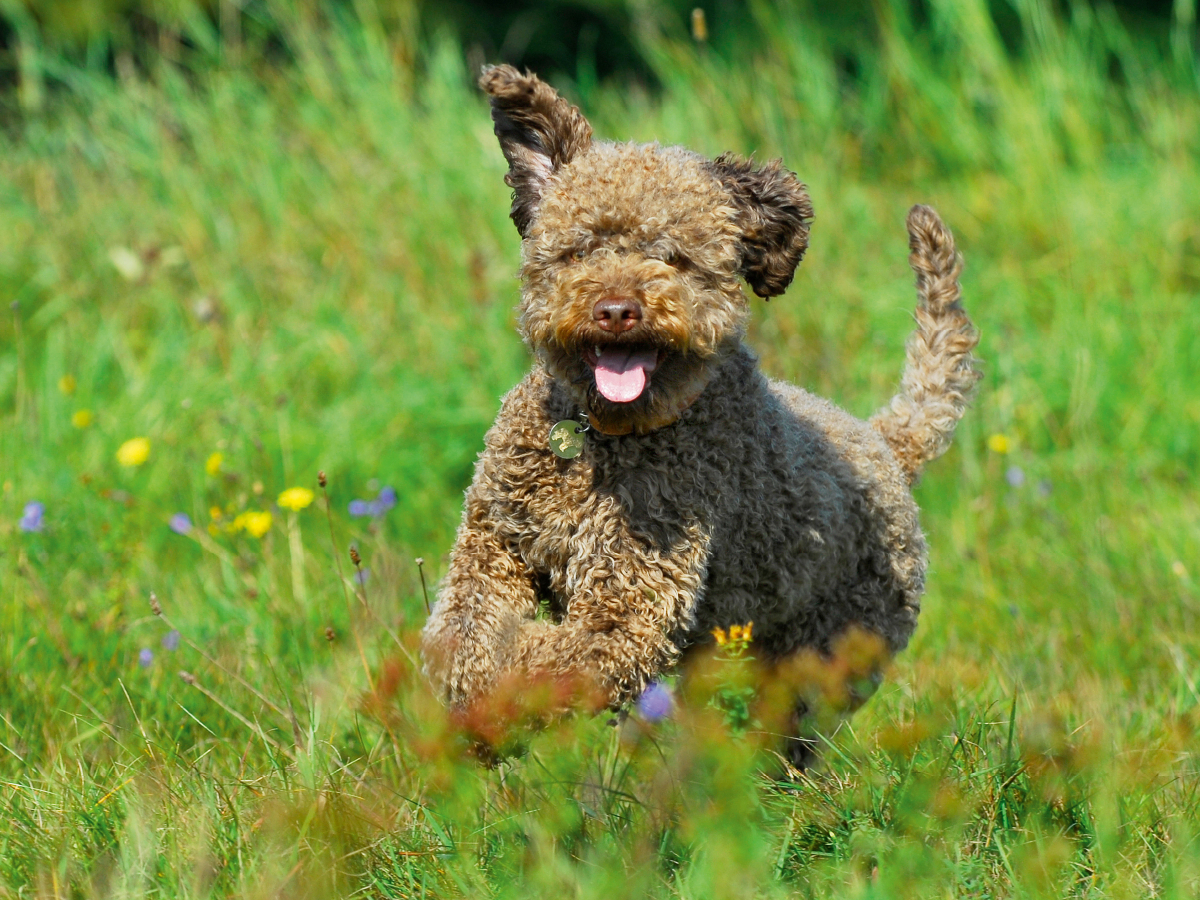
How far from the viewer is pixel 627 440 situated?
322 centimetres

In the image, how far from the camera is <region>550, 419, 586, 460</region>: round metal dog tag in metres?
3.18

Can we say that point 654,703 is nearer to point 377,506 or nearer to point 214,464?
point 377,506

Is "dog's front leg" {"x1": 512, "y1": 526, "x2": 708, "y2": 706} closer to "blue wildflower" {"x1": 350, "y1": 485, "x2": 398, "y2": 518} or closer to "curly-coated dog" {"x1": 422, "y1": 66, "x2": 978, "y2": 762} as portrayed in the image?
"curly-coated dog" {"x1": 422, "y1": 66, "x2": 978, "y2": 762}

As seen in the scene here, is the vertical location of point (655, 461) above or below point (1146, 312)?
above

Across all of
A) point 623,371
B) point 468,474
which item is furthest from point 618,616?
point 468,474

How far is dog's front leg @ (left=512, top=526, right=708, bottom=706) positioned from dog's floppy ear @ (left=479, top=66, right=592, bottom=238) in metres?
0.83

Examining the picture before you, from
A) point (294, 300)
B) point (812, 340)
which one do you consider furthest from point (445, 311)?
point (812, 340)

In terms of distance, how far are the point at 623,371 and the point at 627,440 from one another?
0.75 ft

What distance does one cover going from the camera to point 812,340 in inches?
271

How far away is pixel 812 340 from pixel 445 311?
1817 millimetres

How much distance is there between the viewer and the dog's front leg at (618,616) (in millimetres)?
2973

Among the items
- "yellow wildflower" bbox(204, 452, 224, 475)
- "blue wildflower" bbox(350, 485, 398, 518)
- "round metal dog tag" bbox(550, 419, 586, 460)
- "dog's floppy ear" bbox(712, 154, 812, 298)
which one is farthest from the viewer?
"yellow wildflower" bbox(204, 452, 224, 475)

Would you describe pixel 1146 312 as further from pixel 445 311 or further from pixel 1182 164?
pixel 445 311

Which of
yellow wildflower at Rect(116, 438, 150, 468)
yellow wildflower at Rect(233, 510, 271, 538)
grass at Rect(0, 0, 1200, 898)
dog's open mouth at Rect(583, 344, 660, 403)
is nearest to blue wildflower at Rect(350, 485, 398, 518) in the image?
grass at Rect(0, 0, 1200, 898)
